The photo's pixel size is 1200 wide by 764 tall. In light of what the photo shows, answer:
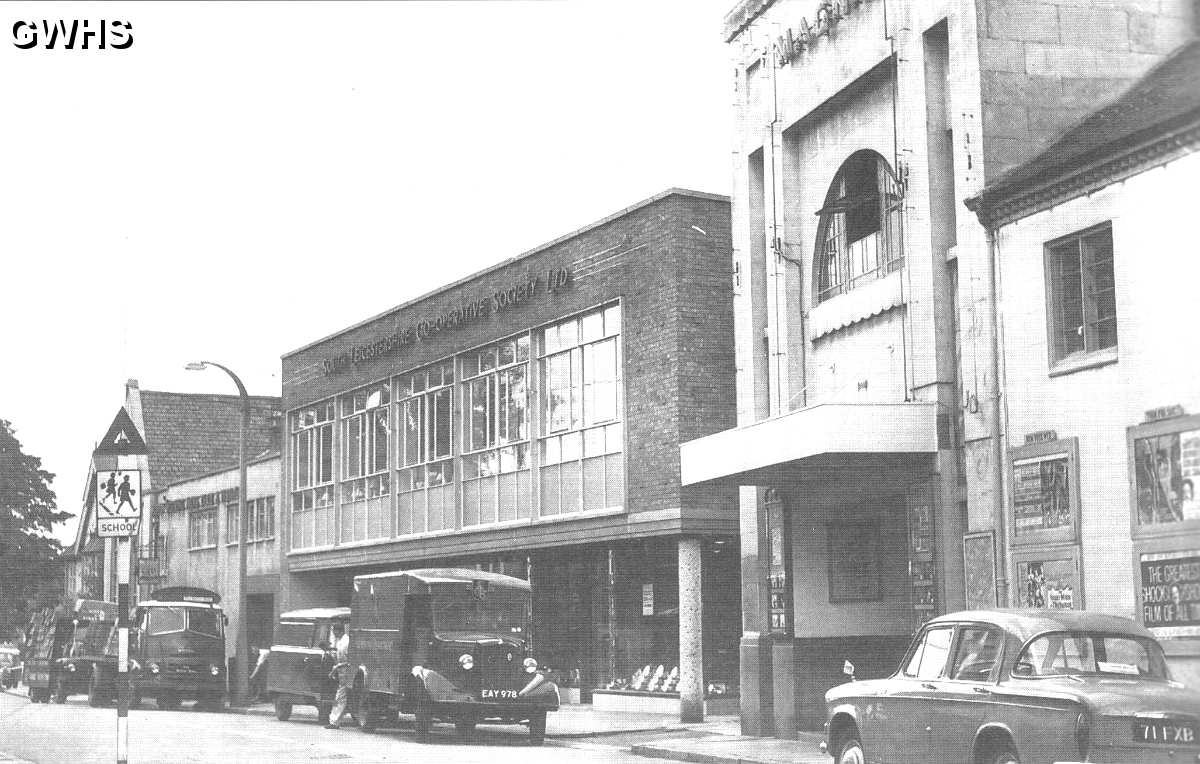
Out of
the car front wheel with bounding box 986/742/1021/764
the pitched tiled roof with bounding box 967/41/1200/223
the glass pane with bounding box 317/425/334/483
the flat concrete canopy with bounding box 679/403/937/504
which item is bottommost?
the car front wheel with bounding box 986/742/1021/764

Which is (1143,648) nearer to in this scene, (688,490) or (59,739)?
(688,490)

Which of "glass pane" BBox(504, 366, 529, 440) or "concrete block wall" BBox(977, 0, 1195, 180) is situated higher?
"concrete block wall" BBox(977, 0, 1195, 180)

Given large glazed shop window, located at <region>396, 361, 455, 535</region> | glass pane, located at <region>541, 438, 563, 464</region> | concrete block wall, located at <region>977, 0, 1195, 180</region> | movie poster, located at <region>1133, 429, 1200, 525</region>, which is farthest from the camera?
large glazed shop window, located at <region>396, 361, 455, 535</region>

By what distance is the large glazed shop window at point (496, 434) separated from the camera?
101ft

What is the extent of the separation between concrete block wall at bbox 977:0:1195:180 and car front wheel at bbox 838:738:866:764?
271 inches

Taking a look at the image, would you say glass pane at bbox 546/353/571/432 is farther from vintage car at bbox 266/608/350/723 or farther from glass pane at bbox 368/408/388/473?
glass pane at bbox 368/408/388/473

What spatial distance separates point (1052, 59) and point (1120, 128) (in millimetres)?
2561

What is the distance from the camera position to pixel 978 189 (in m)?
17.8

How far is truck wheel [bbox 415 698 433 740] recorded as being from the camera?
21891 mm

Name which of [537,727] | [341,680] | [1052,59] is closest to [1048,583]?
[1052,59]

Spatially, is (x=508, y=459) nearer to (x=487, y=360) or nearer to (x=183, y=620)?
(x=487, y=360)

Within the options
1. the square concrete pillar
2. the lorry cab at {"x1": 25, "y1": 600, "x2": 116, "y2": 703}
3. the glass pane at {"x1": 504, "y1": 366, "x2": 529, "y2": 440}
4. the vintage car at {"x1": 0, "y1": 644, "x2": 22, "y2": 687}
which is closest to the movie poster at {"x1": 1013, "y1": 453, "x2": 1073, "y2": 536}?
the square concrete pillar

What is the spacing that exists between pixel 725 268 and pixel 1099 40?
9460 millimetres

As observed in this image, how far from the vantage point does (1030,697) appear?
11.4 meters
